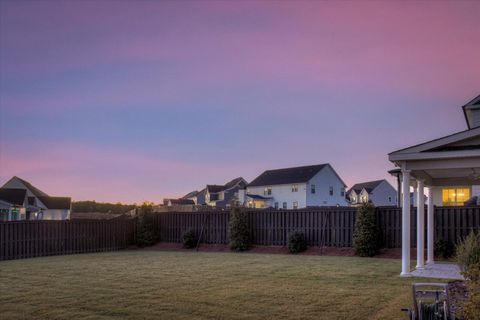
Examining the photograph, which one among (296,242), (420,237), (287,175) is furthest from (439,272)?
(287,175)

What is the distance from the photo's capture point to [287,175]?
63.8m

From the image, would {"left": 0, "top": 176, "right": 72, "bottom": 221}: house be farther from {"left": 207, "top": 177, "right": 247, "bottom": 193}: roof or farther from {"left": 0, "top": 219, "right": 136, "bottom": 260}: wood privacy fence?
{"left": 0, "top": 219, "right": 136, "bottom": 260}: wood privacy fence

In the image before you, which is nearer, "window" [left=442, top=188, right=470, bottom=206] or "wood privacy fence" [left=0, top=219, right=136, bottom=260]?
"wood privacy fence" [left=0, top=219, right=136, bottom=260]

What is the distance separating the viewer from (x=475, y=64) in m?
19.1

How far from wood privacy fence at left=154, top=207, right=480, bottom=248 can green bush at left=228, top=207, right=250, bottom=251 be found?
703 millimetres

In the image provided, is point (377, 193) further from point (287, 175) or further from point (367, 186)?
point (287, 175)

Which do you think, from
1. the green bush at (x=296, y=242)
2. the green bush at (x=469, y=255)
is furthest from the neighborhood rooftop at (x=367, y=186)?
the green bush at (x=469, y=255)

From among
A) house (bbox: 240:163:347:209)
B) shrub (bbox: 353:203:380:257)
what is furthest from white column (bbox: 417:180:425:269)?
house (bbox: 240:163:347:209)

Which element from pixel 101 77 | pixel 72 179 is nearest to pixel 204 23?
pixel 101 77

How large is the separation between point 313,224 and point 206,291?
12886mm

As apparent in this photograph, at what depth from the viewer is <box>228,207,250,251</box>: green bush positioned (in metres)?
23.7

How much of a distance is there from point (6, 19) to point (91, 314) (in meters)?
13.6

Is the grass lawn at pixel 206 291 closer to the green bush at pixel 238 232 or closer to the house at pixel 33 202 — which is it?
the green bush at pixel 238 232

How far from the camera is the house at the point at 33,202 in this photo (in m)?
51.1
